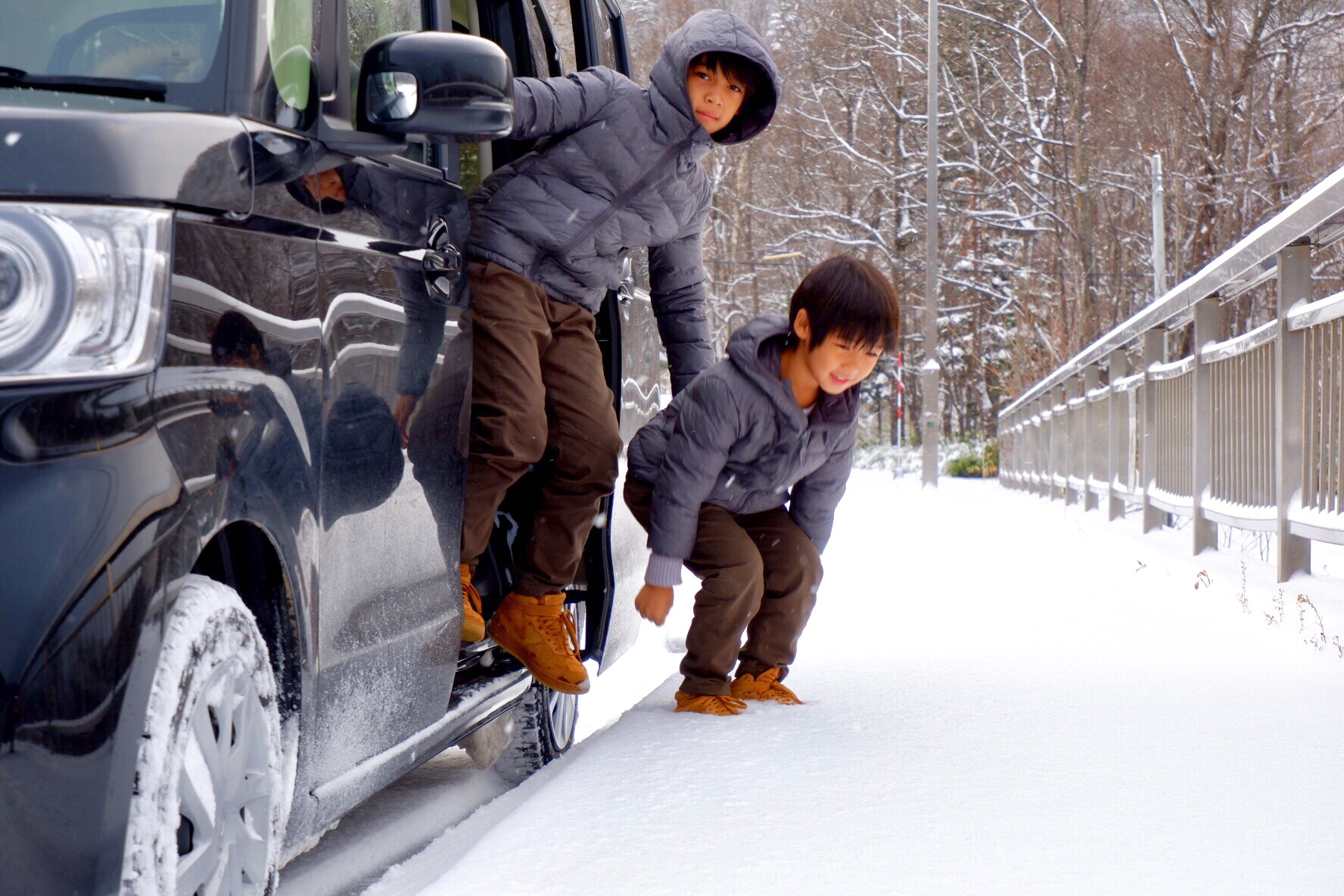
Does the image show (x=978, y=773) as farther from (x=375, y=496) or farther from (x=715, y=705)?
(x=375, y=496)

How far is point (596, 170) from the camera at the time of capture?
353 cm

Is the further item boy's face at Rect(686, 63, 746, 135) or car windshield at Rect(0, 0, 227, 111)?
boy's face at Rect(686, 63, 746, 135)

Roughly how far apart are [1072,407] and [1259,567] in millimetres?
7383

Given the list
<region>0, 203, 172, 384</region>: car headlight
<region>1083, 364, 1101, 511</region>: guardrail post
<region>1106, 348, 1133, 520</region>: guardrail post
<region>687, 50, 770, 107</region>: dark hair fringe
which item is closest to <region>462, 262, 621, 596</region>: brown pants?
<region>687, 50, 770, 107</region>: dark hair fringe

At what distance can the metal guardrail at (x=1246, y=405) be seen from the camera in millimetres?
4828

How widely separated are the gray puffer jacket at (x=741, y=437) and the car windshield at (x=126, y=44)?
1.72m

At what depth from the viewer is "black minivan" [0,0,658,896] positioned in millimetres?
1526

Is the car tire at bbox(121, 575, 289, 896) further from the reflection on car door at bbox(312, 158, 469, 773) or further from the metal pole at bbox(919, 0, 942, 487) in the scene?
the metal pole at bbox(919, 0, 942, 487)

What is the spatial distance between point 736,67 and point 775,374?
78cm

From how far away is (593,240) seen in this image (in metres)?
3.55

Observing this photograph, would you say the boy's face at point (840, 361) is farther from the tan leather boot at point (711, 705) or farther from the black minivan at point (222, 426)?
the black minivan at point (222, 426)

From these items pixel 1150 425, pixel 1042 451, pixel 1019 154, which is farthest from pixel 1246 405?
pixel 1019 154

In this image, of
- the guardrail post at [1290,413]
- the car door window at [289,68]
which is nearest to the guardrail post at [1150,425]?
the guardrail post at [1290,413]

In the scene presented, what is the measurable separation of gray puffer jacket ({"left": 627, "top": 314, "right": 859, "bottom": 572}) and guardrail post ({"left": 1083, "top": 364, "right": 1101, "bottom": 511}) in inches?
311
